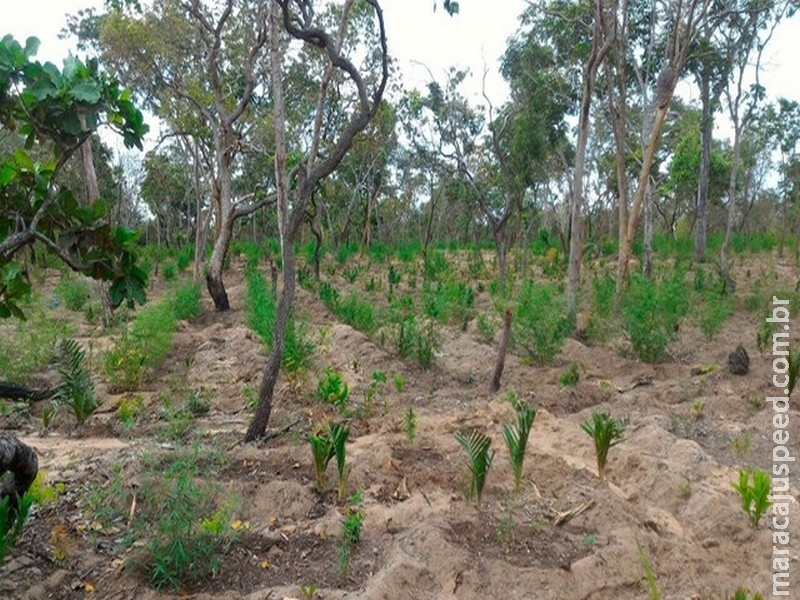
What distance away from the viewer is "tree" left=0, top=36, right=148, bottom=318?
10.7ft

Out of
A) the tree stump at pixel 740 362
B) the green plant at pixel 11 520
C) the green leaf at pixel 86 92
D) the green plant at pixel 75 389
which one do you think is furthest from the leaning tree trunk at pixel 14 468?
the tree stump at pixel 740 362

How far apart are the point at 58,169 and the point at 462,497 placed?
3.13 metres

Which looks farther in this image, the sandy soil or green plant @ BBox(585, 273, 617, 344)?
green plant @ BBox(585, 273, 617, 344)

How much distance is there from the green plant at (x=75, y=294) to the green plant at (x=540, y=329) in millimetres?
7771

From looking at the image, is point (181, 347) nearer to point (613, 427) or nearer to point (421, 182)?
point (613, 427)

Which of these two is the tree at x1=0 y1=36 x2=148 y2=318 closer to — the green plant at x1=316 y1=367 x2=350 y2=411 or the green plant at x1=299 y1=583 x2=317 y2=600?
the green plant at x1=299 y1=583 x2=317 y2=600

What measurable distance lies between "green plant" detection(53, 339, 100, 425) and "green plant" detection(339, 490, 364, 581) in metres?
2.87

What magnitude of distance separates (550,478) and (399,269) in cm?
1269

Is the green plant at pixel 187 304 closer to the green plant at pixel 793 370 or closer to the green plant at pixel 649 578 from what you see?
the green plant at pixel 793 370

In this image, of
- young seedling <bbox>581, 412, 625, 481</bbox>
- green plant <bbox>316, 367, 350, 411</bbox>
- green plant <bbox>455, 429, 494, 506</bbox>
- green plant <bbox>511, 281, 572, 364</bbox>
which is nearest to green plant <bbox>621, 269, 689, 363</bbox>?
green plant <bbox>511, 281, 572, 364</bbox>

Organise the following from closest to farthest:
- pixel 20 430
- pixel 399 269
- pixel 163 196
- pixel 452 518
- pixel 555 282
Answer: pixel 452 518 → pixel 20 430 → pixel 555 282 → pixel 399 269 → pixel 163 196

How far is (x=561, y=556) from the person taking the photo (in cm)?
401

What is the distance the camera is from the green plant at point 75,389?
6.02 meters

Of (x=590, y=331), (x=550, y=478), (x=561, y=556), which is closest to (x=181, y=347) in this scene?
(x=590, y=331)
